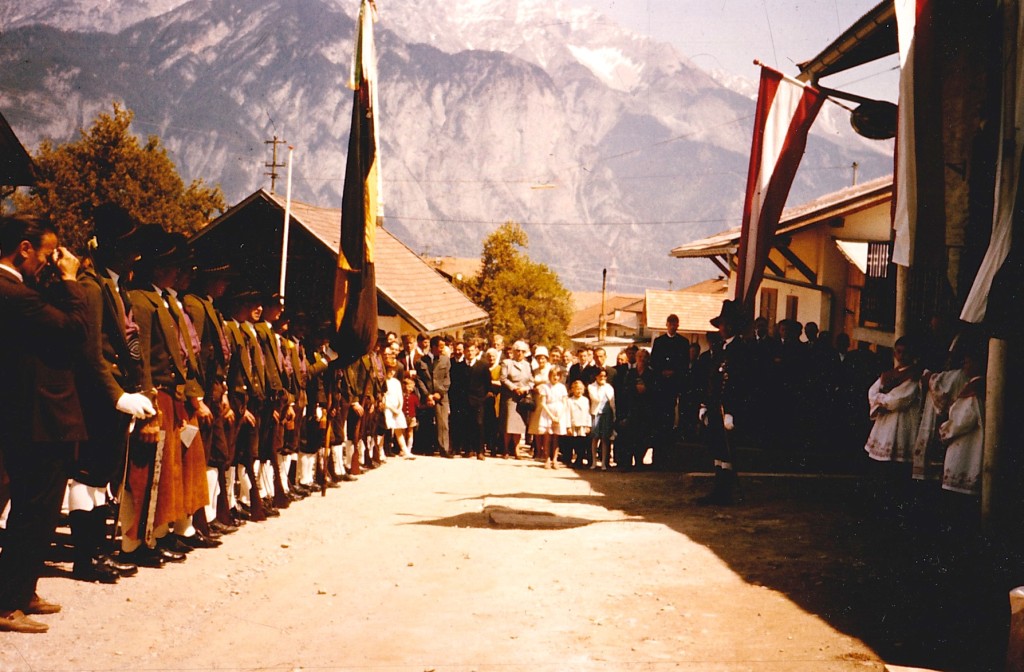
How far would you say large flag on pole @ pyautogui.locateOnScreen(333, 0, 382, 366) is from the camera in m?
9.69

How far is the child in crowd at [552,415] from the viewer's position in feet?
52.4

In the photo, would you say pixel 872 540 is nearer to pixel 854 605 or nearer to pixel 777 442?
pixel 854 605

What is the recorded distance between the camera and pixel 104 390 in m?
6.09

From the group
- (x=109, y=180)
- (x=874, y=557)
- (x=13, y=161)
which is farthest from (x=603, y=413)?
(x=109, y=180)

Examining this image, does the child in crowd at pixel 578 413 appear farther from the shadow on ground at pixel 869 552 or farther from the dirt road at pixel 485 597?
the dirt road at pixel 485 597

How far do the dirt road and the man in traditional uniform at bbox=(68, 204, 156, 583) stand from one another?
35 cm

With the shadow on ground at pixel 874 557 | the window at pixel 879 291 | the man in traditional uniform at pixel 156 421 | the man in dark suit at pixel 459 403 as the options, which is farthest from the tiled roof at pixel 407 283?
the man in traditional uniform at pixel 156 421

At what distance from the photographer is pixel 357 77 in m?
9.78

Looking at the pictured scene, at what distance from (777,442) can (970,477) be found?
175 inches

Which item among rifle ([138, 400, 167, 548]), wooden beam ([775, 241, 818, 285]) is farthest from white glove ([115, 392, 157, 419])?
wooden beam ([775, 241, 818, 285])

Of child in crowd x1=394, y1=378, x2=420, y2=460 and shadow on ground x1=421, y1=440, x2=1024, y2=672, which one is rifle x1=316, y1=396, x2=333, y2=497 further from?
child in crowd x1=394, y1=378, x2=420, y2=460

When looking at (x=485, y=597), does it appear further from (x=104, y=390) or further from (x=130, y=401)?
(x=104, y=390)

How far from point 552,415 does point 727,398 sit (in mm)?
6058

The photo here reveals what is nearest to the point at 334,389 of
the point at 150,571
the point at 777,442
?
the point at 150,571
